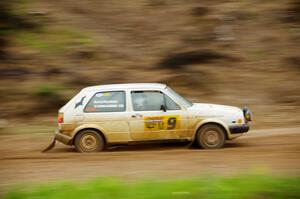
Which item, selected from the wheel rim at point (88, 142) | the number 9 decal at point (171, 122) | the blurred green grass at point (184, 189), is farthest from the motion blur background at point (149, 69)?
the blurred green grass at point (184, 189)

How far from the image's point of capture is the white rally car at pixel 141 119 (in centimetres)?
1109

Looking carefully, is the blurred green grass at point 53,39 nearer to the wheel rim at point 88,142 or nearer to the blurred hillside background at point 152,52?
the blurred hillside background at point 152,52

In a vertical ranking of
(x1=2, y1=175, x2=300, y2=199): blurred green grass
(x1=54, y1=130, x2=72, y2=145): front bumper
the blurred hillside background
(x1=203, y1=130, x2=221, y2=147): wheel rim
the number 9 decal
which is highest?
the blurred hillside background

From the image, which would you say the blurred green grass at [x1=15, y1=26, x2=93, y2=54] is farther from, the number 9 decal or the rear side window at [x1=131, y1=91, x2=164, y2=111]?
the number 9 decal

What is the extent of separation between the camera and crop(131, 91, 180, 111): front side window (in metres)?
11.1

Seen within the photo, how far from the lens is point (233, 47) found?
65.5 feet

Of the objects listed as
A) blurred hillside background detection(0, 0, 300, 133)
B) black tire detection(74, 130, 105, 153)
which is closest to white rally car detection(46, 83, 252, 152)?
black tire detection(74, 130, 105, 153)

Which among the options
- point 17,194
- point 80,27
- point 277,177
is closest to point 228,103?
point 80,27

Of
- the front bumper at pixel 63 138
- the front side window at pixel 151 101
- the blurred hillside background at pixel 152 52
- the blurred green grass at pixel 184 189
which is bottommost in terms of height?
the blurred green grass at pixel 184 189

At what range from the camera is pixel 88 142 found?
1127 centimetres

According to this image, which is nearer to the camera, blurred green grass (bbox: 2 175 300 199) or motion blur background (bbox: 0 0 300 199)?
blurred green grass (bbox: 2 175 300 199)

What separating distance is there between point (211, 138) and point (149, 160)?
5.89 feet

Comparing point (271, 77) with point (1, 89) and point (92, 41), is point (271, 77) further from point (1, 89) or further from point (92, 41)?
point (1, 89)

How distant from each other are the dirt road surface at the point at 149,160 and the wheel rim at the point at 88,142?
0.90 feet
